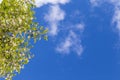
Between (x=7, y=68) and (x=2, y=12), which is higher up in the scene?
(x=2, y=12)

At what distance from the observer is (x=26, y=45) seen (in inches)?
1900

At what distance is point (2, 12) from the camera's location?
45.2m

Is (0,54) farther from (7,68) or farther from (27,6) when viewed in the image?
(27,6)

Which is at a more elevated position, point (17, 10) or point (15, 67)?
point (17, 10)

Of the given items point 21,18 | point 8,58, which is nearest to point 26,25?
point 21,18

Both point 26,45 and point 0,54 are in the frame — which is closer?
point 0,54

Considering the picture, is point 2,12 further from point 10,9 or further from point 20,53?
point 20,53

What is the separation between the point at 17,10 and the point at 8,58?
552cm

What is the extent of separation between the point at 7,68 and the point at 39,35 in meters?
5.47

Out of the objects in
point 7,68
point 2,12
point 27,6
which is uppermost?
point 27,6

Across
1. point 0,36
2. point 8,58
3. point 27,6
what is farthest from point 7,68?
point 27,6

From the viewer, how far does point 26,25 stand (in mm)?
47656

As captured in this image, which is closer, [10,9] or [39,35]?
[10,9]

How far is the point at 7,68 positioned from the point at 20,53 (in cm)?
232
